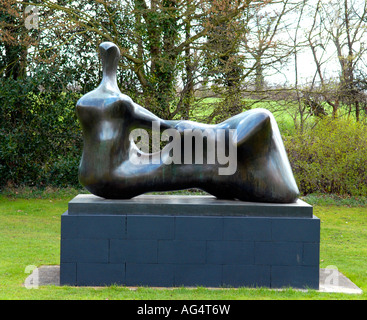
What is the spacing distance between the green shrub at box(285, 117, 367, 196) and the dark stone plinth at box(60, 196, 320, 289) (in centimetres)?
706

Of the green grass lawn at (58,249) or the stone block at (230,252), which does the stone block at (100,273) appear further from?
the stone block at (230,252)

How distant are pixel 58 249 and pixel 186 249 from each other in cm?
248

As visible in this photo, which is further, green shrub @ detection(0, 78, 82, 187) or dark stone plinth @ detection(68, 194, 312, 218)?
green shrub @ detection(0, 78, 82, 187)

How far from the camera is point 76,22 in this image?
31.8 feet

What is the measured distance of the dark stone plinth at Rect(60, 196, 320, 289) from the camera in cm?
481

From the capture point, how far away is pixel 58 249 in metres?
6.63

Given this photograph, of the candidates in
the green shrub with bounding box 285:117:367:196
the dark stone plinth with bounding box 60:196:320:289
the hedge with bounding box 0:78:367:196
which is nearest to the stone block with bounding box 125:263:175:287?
the dark stone plinth with bounding box 60:196:320:289

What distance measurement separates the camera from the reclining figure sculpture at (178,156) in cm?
499

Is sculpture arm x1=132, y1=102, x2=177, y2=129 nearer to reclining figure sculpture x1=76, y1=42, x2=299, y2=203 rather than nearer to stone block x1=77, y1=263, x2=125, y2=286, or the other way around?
reclining figure sculpture x1=76, y1=42, x2=299, y2=203

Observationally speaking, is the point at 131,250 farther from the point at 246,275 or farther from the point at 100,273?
the point at 246,275

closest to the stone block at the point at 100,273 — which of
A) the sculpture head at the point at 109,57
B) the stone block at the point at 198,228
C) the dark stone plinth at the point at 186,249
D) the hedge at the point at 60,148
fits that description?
the dark stone plinth at the point at 186,249

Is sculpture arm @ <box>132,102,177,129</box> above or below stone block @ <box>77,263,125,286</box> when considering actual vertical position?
above

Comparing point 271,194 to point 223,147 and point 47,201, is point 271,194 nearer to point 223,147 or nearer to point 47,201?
point 223,147

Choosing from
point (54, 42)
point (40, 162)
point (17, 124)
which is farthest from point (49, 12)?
point (40, 162)
